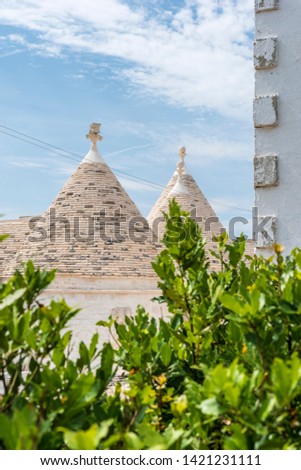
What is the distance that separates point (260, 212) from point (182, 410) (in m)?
3.09

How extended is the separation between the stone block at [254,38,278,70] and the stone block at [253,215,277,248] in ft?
3.86

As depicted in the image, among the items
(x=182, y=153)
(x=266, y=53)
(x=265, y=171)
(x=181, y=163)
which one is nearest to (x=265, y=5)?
(x=266, y=53)

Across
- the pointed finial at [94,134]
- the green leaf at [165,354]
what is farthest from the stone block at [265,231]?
the pointed finial at [94,134]

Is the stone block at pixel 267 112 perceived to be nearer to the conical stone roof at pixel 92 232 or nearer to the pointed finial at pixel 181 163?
the conical stone roof at pixel 92 232

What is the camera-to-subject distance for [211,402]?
5.94 feet

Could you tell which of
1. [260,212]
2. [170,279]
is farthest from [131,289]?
[170,279]

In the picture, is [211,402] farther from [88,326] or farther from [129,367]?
[88,326]

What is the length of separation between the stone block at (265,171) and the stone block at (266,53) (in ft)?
2.34

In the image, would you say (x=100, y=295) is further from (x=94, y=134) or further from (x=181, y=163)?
(x=181, y=163)

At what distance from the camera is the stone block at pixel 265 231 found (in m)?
4.84

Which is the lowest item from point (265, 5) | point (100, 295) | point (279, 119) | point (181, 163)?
point (100, 295)

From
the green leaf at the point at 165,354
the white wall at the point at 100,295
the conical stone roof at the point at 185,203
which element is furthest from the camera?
the conical stone roof at the point at 185,203

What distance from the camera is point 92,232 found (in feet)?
49.4

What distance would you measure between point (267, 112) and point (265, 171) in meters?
0.45
